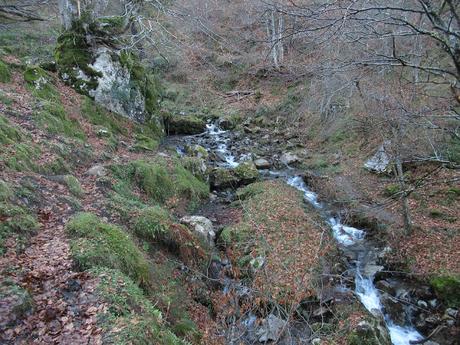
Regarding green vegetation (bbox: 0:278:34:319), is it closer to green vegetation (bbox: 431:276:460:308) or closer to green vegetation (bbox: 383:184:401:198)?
green vegetation (bbox: 431:276:460:308)

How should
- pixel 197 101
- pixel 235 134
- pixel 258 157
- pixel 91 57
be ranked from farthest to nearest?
pixel 197 101 → pixel 235 134 → pixel 258 157 → pixel 91 57

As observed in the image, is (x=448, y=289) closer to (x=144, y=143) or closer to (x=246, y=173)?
(x=246, y=173)

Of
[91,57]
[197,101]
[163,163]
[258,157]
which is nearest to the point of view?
[163,163]

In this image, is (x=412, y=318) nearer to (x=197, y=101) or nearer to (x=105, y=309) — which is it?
(x=105, y=309)

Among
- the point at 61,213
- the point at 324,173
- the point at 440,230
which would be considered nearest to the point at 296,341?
the point at 61,213

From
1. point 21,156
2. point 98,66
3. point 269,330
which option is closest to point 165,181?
point 21,156

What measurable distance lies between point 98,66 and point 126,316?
432 inches

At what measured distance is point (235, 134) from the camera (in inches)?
773

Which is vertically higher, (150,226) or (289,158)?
(150,226)

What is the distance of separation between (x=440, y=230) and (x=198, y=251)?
647cm

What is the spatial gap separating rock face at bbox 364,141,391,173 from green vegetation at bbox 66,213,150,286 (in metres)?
9.87

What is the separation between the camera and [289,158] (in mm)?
15945

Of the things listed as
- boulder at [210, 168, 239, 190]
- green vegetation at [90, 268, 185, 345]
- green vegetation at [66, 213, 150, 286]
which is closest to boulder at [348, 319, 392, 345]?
green vegetation at [90, 268, 185, 345]

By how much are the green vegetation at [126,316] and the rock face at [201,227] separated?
3680 millimetres
